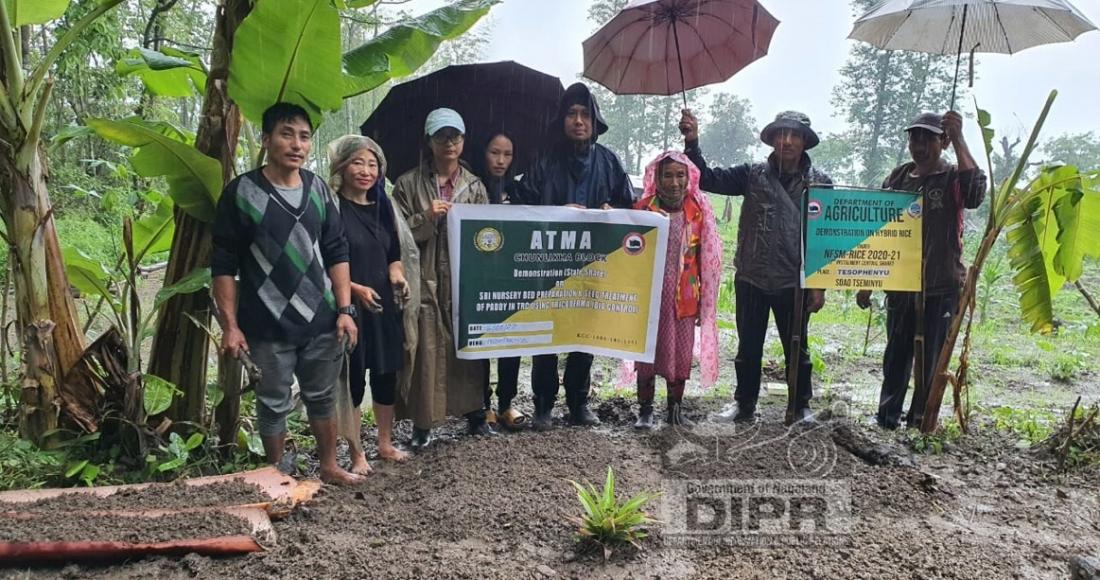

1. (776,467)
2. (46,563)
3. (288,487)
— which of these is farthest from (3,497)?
(776,467)

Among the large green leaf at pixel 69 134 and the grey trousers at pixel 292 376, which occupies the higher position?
the large green leaf at pixel 69 134

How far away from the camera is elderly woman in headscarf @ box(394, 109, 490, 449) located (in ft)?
10.3

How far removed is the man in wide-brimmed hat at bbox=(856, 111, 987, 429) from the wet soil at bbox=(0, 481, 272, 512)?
346cm

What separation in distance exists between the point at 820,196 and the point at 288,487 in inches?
114

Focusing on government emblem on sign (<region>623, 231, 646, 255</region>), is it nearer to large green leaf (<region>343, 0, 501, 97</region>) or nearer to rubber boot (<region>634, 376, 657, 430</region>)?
rubber boot (<region>634, 376, 657, 430</region>)

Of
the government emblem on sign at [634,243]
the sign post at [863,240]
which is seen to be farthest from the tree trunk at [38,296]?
the sign post at [863,240]

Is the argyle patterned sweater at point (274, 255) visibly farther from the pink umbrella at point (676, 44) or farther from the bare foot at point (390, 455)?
the pink umbrella at point (676, 44)

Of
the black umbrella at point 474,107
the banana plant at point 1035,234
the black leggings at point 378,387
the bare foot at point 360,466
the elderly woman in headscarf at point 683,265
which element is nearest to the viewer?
the bare foot at point 360,466

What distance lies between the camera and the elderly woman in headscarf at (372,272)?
2.86 metres

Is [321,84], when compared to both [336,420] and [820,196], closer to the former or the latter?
[336,420]

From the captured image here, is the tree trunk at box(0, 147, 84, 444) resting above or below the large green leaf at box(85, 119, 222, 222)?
below

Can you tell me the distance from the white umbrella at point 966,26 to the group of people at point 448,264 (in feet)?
1.36

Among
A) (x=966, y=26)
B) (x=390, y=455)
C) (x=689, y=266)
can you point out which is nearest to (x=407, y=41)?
(x=689, y=266)

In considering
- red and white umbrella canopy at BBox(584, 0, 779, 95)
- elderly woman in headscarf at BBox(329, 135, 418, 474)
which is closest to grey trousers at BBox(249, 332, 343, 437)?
elderly woman in headscarf at BBox(329, 135, 418, 474)
